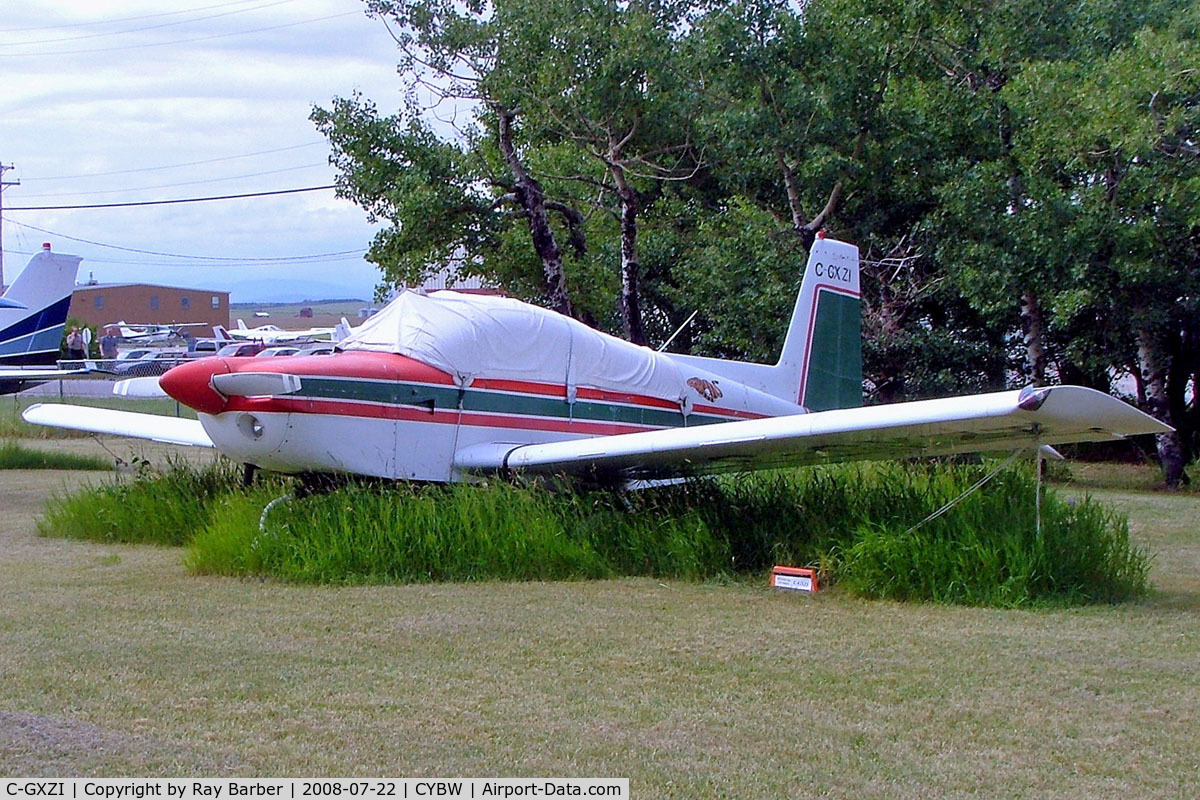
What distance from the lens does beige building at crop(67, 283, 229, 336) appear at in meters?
98.6

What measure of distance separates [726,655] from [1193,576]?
14.8 ft

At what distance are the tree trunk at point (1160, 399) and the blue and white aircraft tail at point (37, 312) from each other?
16677 mm

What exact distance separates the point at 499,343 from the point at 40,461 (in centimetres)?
1089

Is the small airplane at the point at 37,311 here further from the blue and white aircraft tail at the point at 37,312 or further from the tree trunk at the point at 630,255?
the tree trunk at the point at 630,255

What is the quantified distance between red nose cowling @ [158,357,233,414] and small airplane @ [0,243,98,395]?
12.7 m

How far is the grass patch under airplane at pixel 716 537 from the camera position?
290 inches

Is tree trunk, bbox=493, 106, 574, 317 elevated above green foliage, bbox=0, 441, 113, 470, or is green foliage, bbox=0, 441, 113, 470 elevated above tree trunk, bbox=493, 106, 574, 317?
tree trunk, bbox=493, 106, 574, 317

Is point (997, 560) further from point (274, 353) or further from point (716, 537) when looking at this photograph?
point (274, 353)

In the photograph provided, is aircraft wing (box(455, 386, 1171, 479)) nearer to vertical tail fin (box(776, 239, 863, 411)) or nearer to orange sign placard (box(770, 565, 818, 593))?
orange sign placard (box(770, 565, 818, 593))

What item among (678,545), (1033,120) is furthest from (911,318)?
(678,545)

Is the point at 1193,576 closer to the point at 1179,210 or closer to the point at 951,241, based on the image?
the point at 1179,210

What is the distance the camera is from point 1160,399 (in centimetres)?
1675

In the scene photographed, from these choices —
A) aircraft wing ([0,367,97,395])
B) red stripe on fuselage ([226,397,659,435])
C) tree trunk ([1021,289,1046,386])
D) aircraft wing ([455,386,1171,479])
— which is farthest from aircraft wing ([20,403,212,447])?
tree trunk ([1021,289,1046,386])

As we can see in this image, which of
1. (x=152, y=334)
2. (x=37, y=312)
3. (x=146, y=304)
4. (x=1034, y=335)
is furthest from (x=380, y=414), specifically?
(x=146, y=304)
